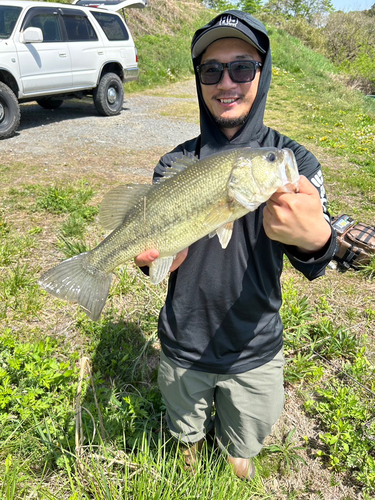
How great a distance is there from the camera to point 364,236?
4.84m

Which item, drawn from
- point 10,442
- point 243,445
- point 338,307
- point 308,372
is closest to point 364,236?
point 338,307

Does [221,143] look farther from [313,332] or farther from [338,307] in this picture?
[338,307]

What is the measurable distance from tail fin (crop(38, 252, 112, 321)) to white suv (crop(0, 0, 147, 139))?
23.6 ft

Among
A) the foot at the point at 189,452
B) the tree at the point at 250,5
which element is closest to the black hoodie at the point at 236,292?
the foot at the point at 189,452

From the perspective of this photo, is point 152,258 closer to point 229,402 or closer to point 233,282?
point 233,282

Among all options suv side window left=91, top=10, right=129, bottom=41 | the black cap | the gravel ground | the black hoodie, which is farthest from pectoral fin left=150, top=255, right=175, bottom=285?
suv side window left=91, top=10, right=129, bottom=41

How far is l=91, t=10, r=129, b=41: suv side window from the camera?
10739 mm

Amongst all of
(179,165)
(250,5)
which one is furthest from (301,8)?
(179,165)

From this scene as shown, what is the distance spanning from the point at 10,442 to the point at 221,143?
8.12 feet

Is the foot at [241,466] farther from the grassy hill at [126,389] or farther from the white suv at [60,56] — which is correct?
the white suv at [60,56]

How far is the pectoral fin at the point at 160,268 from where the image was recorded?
2.13 meters

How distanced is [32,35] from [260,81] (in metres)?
7.87

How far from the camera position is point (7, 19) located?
27.6 ft

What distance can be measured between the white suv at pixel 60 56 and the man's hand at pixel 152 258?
753 cm
